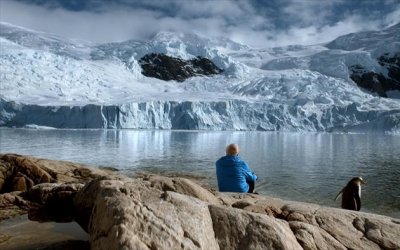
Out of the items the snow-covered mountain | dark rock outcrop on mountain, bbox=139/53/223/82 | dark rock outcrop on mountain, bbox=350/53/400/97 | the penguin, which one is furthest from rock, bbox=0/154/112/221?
dark rock outcrop on mountain, bbox=139/53/223/82

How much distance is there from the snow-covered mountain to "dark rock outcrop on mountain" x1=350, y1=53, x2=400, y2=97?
697mm

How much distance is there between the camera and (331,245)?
163 inches

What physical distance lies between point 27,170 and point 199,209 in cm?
516

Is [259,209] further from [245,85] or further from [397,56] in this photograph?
[397,56]

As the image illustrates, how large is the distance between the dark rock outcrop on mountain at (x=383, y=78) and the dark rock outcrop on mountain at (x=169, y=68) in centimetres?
3267

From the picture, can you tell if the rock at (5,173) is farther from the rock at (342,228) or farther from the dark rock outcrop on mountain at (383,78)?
the dark rock outcrop on mountain at (383,78)

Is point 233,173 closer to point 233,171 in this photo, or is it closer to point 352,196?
point 233,171

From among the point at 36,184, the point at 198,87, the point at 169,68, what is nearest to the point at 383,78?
the point at 198,87

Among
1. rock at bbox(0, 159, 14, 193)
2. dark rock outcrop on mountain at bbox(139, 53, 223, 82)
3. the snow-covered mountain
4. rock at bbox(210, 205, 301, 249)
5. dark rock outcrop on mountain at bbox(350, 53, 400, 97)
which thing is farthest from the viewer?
dark rock outcrop on mountain at bbox(139, 53, 223, 82)

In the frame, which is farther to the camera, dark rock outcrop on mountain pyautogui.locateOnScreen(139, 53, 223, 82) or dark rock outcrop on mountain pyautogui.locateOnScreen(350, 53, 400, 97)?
dark rock outcrop on mountain pyautogui.locateOnScreen(139, 53, 223, 82)

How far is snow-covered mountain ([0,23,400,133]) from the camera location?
Answer: 57531mm

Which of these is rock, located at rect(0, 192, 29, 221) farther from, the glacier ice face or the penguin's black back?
the glacier ice face

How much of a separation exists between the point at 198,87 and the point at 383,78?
49.6 metres

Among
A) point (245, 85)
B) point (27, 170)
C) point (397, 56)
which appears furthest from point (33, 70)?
point (397, 56)
